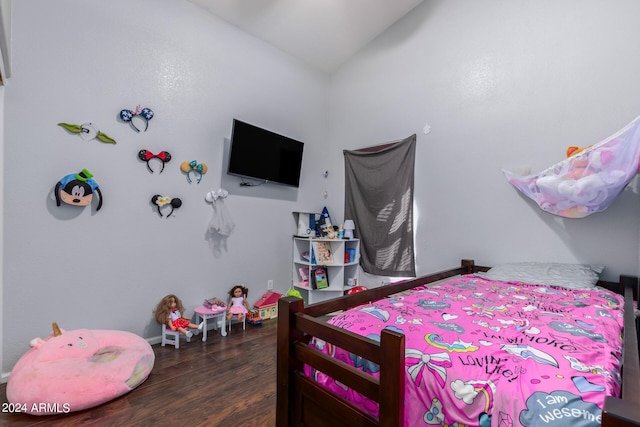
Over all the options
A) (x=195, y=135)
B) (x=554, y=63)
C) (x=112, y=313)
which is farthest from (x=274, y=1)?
(x=112, y=313)

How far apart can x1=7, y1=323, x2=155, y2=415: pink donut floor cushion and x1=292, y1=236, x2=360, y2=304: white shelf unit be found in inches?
66.0

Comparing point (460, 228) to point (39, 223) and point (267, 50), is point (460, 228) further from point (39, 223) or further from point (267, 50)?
point (39, 223)

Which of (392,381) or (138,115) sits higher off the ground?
(138,115)

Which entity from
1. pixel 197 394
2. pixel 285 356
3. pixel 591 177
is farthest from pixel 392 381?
pixel 591 177

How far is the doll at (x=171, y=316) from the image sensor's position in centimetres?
231

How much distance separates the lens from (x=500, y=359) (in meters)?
0.91

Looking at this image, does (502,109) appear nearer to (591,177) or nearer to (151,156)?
(591,177)

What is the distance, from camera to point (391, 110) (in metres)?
3.25

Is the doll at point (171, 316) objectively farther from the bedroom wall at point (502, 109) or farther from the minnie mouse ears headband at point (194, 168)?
the bedroom wall at point (502, 109)

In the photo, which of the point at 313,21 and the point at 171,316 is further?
the point at 313,21

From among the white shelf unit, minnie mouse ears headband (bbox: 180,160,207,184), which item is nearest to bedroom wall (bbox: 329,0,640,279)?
the white shelf unit

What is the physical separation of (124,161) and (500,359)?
257cm

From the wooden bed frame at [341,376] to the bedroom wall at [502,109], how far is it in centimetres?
94

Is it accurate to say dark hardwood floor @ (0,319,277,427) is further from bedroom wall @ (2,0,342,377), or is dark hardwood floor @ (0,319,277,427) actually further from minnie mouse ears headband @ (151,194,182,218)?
minnie mouse ears headband @ (151,194,182,218)
